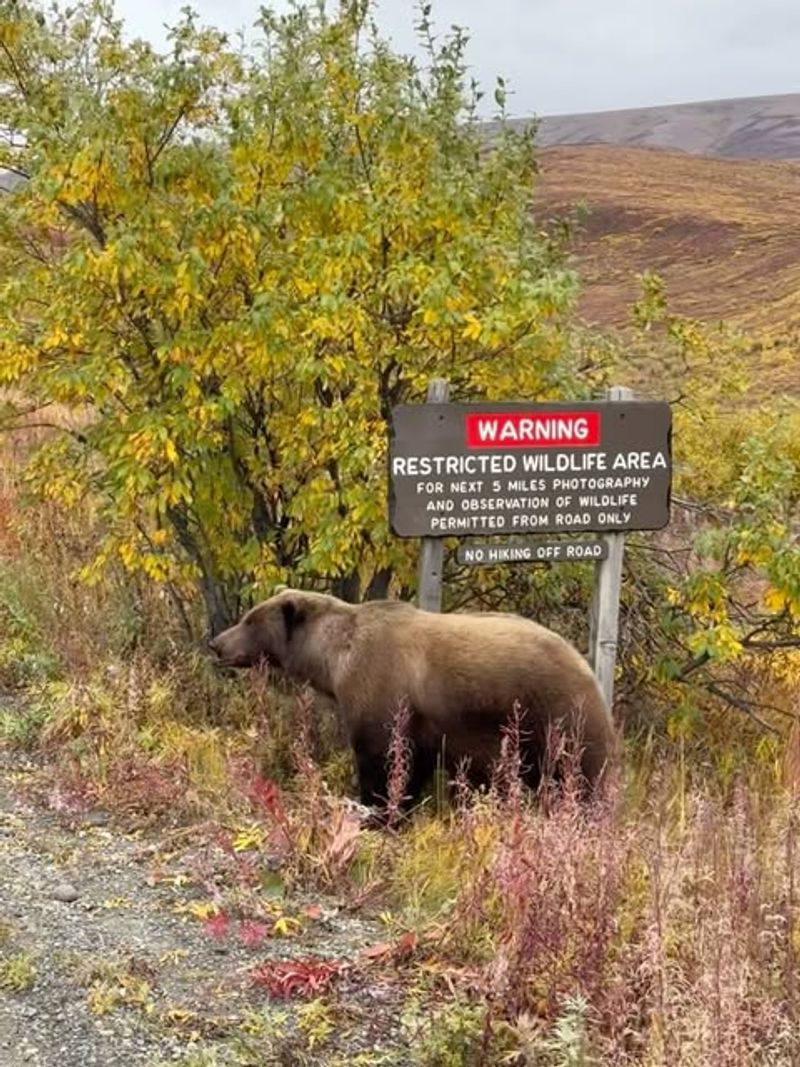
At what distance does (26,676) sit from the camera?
7848 mm

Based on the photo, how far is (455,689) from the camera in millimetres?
6199

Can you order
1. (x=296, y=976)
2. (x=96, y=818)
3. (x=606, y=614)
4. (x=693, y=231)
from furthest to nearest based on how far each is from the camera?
(x=693, y=231) → (x=606, y=614) → (x=96, y=818) → (x=296, y=976)

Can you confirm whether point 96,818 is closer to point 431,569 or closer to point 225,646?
point 225,646

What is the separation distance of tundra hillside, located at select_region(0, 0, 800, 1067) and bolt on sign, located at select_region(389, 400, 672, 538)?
468 millimetres

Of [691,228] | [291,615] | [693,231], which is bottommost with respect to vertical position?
[291,615]

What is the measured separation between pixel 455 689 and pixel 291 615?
116cm

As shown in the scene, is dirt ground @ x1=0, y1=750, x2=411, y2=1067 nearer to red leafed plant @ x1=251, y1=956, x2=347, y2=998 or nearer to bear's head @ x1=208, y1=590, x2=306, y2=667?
red leafed plant @ x1=251, y1=956, x2=347, y2=998

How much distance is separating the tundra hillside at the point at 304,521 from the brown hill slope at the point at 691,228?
604 inches

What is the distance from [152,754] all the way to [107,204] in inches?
132

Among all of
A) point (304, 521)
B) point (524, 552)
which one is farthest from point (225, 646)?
point (524, 552)

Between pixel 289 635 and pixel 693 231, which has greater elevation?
pixel 693 231

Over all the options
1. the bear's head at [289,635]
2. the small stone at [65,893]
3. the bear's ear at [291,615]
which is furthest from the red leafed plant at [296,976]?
the bear's ear at [291,615]

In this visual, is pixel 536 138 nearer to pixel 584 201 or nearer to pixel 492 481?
pixel 584 201

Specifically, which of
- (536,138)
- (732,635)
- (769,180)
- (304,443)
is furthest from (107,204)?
(769,180)
